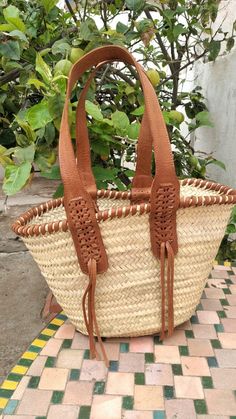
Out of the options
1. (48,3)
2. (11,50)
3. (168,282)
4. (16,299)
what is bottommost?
(16,299)

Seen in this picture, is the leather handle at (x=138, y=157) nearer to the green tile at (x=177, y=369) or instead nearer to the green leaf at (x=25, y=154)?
the green leaf at (x=25, y=154)

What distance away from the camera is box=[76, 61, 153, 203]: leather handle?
0.63 metres

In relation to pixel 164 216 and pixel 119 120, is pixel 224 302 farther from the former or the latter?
pixel 119 120

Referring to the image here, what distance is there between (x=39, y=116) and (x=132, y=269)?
29cm

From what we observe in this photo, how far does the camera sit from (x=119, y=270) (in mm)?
560

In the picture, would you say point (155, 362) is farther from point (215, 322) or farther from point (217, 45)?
point (217, 45)

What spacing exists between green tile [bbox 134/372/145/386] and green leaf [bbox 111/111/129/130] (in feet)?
1.47

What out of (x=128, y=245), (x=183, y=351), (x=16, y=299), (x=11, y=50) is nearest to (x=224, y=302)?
(x=183, y=351)

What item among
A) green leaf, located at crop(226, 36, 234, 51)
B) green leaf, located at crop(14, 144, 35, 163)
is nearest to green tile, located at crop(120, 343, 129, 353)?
green leaf, located at crop(14, 144, 35, 163)

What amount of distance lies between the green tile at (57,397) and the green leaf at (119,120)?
48 centimetres

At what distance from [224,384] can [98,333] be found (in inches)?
7.2

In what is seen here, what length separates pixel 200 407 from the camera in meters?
0.48

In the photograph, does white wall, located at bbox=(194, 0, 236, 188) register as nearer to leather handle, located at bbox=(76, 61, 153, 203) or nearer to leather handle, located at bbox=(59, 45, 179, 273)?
leather handle, located at bbox=(76, 61, 153, 203)

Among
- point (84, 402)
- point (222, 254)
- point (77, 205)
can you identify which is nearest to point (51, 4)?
point (77, 205)
